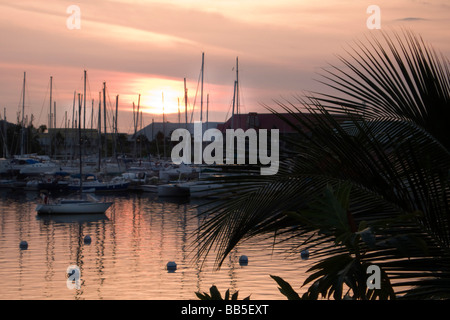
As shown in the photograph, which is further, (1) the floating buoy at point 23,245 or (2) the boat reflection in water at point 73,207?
(2) the boat reflection in water at point 73,207

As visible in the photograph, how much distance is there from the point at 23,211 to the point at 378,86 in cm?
4591

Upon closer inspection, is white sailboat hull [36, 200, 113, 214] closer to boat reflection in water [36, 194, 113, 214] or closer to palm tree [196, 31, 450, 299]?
boat reflection in water [36, 194, 113, 214]

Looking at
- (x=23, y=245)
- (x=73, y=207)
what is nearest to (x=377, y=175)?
(x=23, y=245)

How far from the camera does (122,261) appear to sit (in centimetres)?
2836

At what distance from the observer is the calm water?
22.4m

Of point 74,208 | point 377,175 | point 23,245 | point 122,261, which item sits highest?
point 377,175

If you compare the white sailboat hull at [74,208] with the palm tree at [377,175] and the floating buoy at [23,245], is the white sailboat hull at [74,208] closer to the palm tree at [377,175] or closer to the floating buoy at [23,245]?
the floating buoy at [23,245]

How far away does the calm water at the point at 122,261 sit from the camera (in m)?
22.4

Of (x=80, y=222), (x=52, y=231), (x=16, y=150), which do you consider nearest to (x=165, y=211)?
(x=80, y=222)

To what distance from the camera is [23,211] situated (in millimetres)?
48531

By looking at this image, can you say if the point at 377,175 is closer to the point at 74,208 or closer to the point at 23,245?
the point at 23,245

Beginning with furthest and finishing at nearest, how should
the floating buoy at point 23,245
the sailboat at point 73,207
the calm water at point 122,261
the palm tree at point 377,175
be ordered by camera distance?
the sailboat at point 73,207 → the floating buoy at point 23,245 → the calm water at point 122,261 → the palm tree at point 377,175

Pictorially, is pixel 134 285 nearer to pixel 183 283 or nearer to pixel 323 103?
pixel 183 283

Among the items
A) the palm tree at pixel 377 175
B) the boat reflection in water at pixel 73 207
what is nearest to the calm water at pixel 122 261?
the boat reflection in water at pixel 73 207
